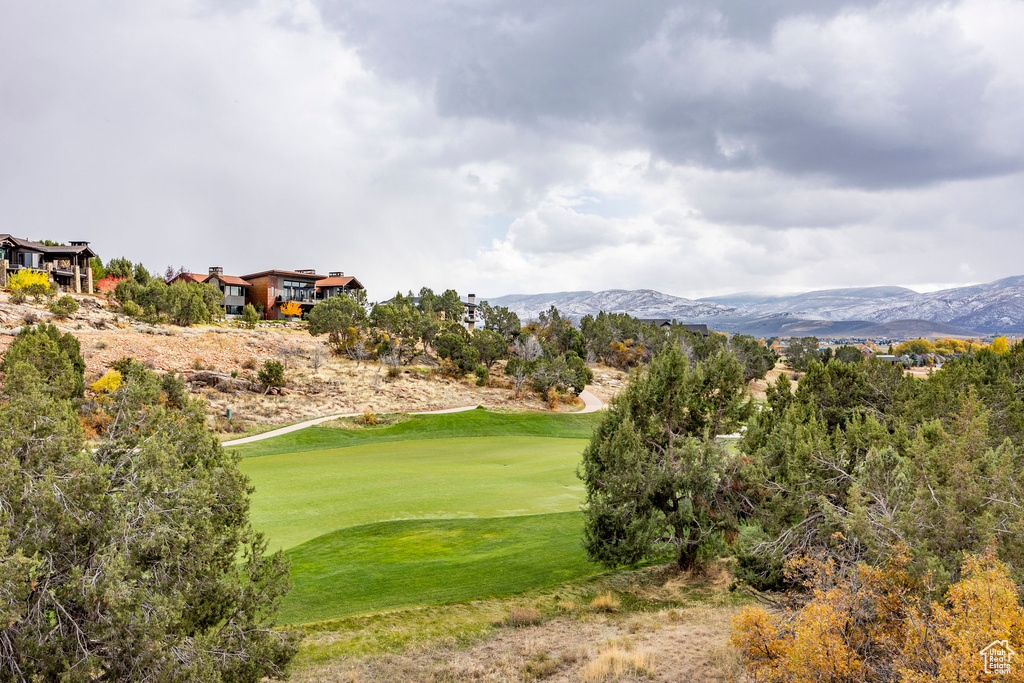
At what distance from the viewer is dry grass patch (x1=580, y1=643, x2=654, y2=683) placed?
37.3ft

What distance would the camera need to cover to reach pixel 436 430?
43.2 metres

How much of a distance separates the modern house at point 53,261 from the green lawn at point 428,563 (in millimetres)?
71742

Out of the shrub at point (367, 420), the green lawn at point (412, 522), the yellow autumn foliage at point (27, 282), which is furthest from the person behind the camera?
the yellow autumn foliage at point (27, 282)

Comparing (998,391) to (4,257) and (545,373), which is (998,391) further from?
(4,257)

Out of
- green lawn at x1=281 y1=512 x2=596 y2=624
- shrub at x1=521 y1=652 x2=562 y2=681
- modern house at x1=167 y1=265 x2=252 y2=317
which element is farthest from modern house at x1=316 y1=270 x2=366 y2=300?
shrub at x1=521 y1=652 x2=562 y2=681

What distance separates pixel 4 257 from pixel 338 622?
7964 centimetres

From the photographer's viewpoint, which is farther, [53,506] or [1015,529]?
[1015,529]

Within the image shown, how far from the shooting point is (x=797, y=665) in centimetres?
851

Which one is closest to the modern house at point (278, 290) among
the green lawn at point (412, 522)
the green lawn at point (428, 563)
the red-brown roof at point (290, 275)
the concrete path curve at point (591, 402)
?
the red-brown roof at point (290, 275)

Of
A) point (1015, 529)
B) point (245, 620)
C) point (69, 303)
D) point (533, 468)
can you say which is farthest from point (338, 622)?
point (69, 303)

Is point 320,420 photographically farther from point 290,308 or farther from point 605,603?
point 290,308

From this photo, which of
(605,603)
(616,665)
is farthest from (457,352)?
(616,665)

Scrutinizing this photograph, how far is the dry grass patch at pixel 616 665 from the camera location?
11.4m

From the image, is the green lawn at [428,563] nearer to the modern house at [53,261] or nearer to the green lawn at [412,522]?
the green lawn at [412,522]
